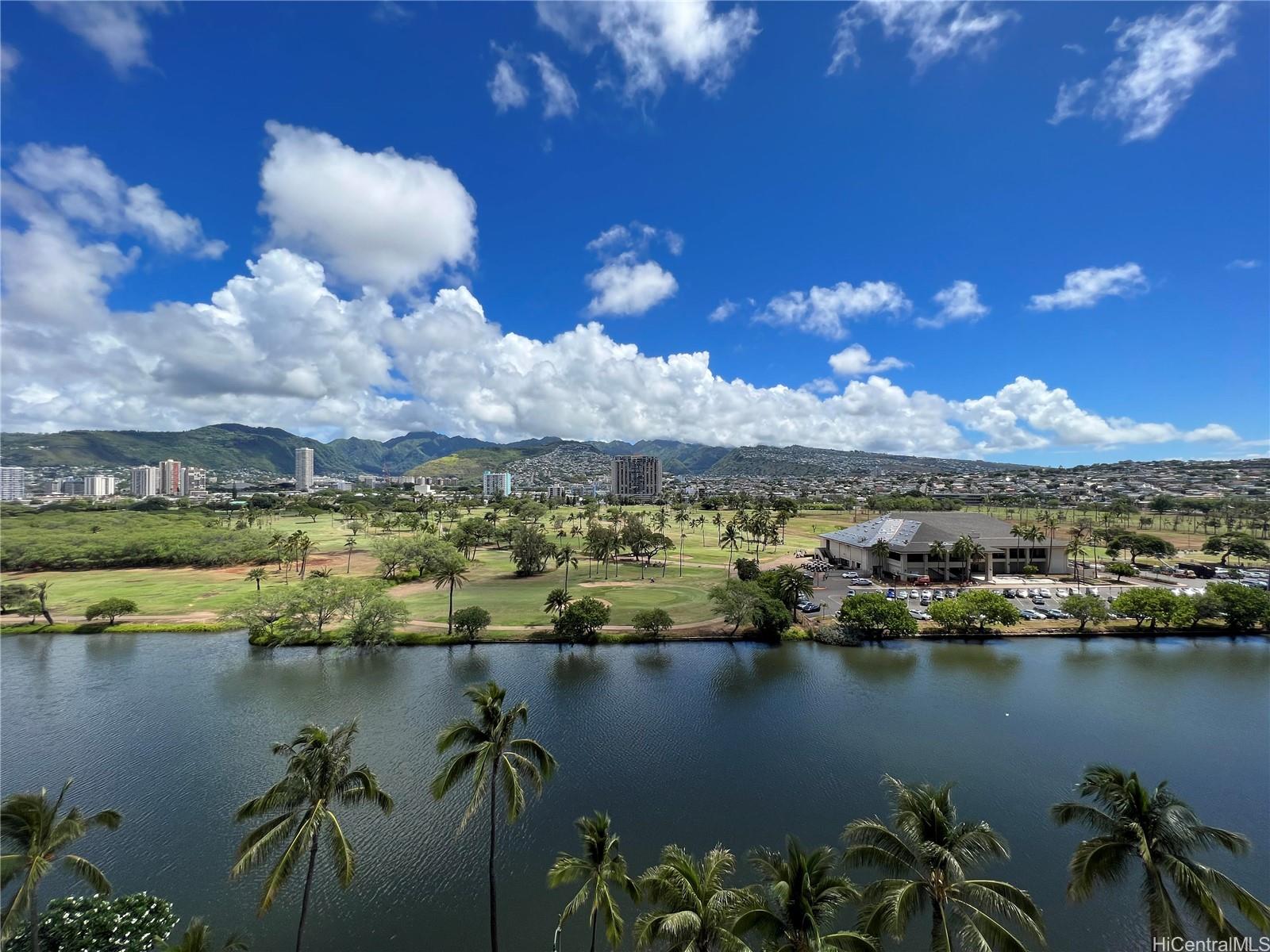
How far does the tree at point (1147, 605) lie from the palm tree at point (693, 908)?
5568 centimetres

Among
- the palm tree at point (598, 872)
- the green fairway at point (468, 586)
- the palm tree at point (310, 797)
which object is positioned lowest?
the green fairway at point (468, 586)

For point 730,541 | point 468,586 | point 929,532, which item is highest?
point 929,532

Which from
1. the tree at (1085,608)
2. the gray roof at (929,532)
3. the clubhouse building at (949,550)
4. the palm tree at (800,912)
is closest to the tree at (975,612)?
the tree at (1085,608)

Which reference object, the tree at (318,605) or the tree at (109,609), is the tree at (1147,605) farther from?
the tree at (109,609)

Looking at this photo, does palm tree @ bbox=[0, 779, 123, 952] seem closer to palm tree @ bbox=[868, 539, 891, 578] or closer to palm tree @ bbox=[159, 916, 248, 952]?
palm tree @ bbox=[159, 916, 248, 952]

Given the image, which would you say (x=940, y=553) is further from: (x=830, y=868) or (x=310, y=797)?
(x=310, y=797)

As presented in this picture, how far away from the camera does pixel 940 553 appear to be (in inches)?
2709

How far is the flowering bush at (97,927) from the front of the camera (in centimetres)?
1323

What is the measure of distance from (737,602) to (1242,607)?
4556 cm

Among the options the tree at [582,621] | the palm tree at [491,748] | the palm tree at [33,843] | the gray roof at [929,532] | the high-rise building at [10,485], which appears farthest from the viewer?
the high-rise building at [10,485]

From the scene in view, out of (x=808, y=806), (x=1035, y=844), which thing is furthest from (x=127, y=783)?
(x=1035, y=844)

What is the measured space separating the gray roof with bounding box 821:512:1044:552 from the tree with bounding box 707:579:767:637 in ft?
116

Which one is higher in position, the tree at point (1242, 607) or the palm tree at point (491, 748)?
the palm tree at point (491, 748)

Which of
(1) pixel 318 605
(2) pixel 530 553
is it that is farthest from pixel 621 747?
(2) pixel 530 553
